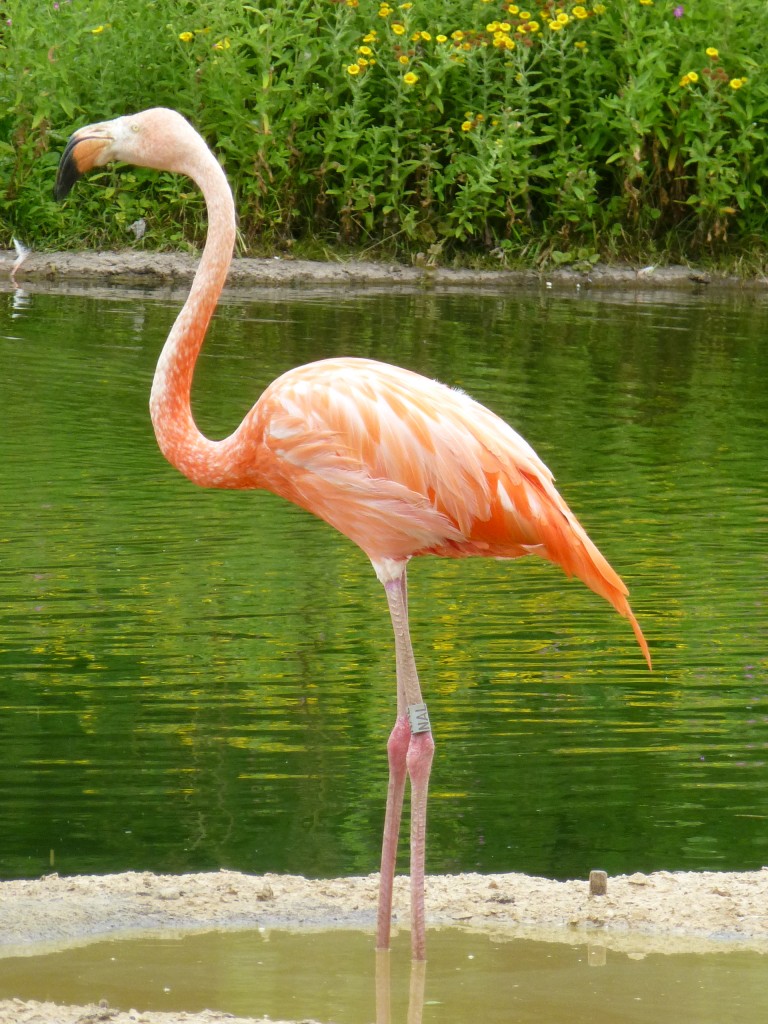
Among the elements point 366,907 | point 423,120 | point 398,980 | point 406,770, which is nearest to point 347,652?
point 406,770

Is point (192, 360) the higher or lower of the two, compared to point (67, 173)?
lower

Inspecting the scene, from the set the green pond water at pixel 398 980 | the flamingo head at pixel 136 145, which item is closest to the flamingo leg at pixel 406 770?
the green pond water at pixel 398 980

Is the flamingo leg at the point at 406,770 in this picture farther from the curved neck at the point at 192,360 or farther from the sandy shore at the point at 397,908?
the curved neck at the point at 192,360

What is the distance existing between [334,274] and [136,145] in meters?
8.06

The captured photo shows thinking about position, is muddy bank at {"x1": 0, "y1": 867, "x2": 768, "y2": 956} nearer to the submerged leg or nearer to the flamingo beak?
the submerged leg

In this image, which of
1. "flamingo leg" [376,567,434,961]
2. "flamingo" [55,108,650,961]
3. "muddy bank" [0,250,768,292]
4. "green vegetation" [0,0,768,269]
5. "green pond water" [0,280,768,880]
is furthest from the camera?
"green vegetation" [0,0,768,269]

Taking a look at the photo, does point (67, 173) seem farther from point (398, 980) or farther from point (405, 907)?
point (398, 980)

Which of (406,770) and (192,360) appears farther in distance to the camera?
(192,360)

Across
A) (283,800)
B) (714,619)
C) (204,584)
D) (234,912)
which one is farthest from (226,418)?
(234,912)

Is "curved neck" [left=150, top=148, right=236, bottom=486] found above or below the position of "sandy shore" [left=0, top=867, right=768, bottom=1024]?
above

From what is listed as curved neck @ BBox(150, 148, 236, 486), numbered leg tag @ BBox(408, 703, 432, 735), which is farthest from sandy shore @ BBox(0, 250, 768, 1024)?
curved neck @ BBox(150, 148, 236, 486)

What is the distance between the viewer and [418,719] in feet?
13.5

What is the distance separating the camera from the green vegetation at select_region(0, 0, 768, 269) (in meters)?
12.2

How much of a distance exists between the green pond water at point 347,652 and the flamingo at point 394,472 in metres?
0.52
